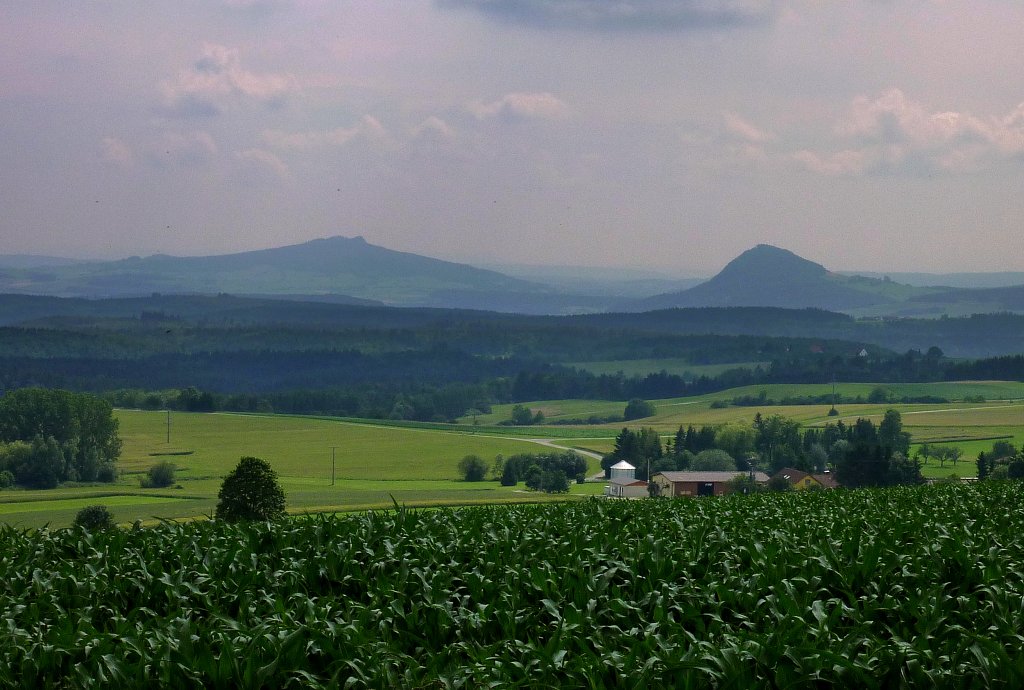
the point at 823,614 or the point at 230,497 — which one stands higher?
the point at 823,614

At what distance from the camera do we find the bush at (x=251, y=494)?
5291cm

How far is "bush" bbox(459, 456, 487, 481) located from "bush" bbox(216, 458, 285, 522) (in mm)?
75717

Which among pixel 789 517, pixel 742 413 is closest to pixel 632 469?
pixel 742 413

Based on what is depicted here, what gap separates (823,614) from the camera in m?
9.73

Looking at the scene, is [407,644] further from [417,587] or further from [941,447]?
[941,447]

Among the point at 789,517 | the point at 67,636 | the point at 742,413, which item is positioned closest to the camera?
the point at 67,636

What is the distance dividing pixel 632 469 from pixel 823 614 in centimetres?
12518

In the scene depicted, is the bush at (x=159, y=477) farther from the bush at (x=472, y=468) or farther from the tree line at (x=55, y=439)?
the bush at (x=472, y=468)

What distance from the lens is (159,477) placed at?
138 metres

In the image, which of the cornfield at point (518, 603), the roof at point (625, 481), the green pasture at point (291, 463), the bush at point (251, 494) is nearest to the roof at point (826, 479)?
the roof at point (625, 481)

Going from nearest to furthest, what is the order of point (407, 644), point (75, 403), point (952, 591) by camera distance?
point (407, 644), point (952, 591), point (75, 403)

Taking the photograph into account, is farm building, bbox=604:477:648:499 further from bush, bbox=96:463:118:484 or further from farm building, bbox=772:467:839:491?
bush, bbox=96:463:118:484

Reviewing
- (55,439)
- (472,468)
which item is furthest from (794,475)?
(55,439)

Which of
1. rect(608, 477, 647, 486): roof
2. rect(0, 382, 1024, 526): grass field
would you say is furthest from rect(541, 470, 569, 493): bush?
rect(608, 477, 647, 486): roof
